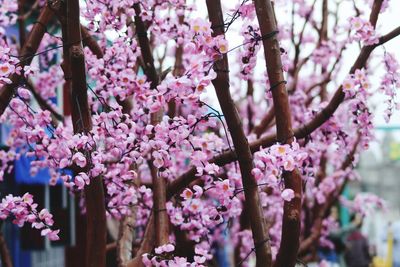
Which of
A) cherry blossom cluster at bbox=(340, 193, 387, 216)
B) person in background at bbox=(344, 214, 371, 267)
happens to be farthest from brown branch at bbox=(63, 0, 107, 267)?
person in background at bbox=(344, 214, 371, 267)

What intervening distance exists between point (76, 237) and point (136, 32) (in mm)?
6048

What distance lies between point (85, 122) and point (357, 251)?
8.75 metres

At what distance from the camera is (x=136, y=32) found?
4.51 meters

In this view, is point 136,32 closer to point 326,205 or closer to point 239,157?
point 239,157

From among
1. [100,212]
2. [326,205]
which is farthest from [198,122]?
[326,205]

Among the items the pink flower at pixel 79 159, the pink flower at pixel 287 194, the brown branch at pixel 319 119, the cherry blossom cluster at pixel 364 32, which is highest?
the cherry blossom cluster at pixel 364 32

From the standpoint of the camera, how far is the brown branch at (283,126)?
309cm

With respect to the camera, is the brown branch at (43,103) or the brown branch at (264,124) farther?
the brown branch at (264,124)

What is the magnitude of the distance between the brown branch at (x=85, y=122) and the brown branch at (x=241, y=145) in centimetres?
70

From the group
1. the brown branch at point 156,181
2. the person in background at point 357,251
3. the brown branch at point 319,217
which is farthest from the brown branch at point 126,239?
the person in background at point 357,251

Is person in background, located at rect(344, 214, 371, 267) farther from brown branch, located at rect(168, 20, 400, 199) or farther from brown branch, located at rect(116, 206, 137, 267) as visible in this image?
brown branch, located at rect(168, 20, 400, 199)

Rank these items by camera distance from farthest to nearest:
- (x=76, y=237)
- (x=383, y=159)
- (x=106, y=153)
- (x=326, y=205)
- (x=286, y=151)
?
(x=383, y=159), (x=76, y=237), (x=326, y=205), (x=106, y=153), (x=286, y=151)

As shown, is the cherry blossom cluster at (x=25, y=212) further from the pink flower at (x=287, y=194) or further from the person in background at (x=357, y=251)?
the person in background at (x=357, y=251)

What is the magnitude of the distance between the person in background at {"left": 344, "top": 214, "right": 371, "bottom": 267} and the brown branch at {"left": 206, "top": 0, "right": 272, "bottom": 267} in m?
8.15
